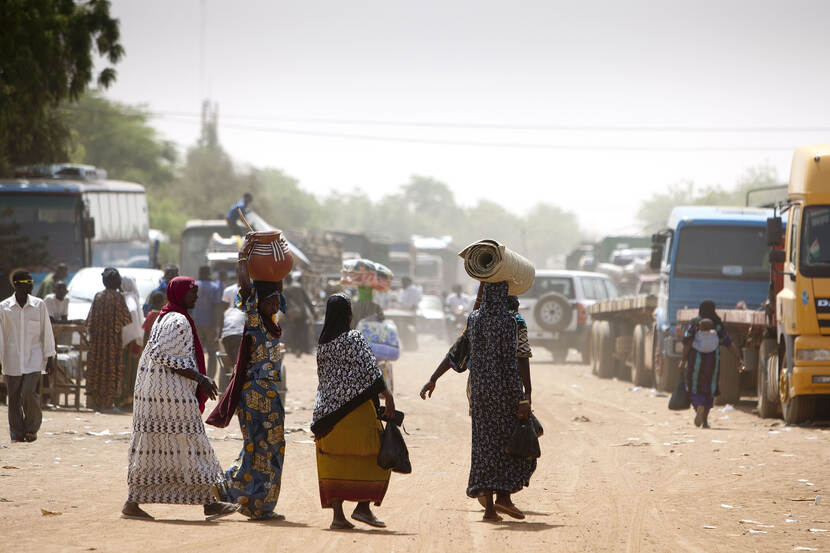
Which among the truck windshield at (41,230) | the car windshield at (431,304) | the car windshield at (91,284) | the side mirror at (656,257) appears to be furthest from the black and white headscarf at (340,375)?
the car windshield at (431,304)

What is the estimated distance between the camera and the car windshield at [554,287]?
29.1 metres

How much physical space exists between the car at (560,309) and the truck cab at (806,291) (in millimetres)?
12954

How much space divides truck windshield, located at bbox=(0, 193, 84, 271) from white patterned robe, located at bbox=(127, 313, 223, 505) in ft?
55.5

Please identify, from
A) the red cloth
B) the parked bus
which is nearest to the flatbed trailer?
the parked bus

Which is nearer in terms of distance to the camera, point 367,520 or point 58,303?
point 367,520

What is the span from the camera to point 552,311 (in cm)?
2823

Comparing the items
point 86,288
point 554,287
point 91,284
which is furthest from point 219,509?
point 554,287

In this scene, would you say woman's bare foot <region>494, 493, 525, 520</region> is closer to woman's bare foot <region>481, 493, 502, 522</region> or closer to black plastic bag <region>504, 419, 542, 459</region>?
woman's bare foot <region>481, 493, 502, 522</region>

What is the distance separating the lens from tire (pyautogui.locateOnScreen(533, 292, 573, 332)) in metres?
28.1

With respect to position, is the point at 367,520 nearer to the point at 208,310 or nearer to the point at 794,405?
the point at 794,405

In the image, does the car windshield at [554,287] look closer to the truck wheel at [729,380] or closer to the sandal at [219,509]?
the truck wheel at [729,380]

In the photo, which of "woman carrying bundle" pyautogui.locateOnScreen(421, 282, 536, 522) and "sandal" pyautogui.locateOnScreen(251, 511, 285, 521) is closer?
"sandal" pyautogui.locateOnScreen(251, 511, 285, 521)

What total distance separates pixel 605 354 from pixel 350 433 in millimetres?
17778

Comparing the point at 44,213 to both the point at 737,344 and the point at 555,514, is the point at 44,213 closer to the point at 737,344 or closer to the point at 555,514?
the point at 737,344
